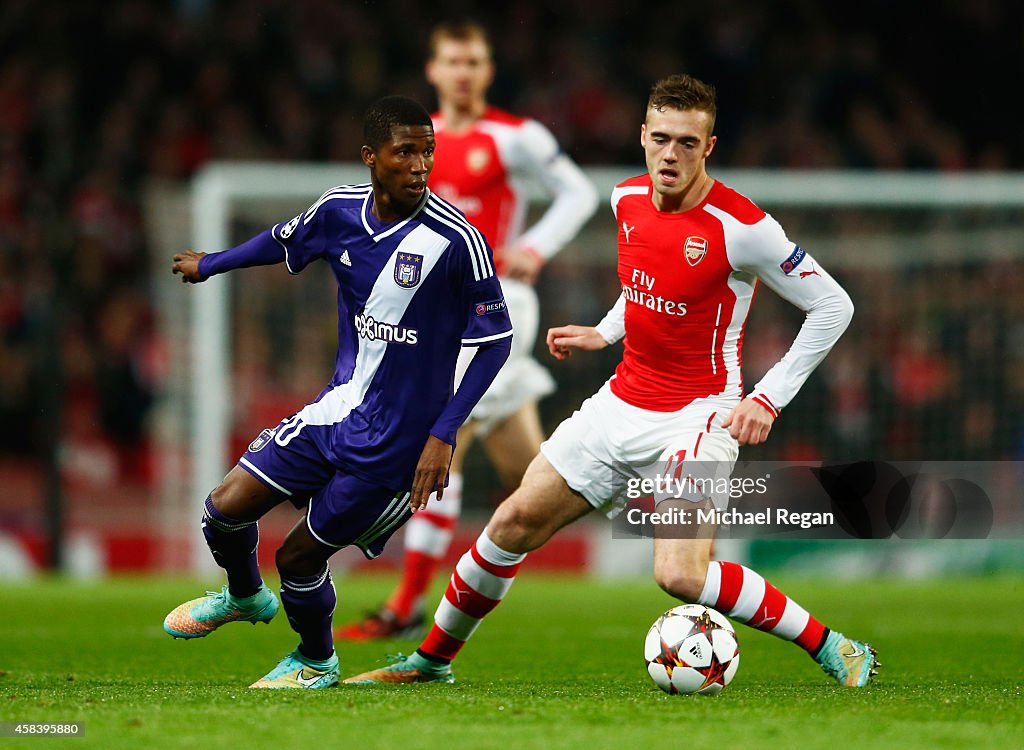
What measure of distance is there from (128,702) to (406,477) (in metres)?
1.15

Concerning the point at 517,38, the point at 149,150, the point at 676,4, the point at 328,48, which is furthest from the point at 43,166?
the point at 676,4

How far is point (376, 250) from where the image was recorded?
16.5ft

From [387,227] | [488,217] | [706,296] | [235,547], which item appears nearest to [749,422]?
[706,296]

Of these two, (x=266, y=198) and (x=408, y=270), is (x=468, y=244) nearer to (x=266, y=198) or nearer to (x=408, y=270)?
(x=408, y=270)

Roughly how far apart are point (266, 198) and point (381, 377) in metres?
7.05

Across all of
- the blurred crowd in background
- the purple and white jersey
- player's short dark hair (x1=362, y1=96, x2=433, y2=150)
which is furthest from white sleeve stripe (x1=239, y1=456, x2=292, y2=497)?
the blurred crowd in background

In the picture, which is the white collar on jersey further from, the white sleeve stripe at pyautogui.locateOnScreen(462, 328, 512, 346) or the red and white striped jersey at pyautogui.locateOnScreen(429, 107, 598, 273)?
the red and white striped jersey at pyautogui.locateOnScreen(429, 107, 598, 273)

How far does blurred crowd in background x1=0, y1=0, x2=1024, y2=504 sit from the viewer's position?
45.2ft

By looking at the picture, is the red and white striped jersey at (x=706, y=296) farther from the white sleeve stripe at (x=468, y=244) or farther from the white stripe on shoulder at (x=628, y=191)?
the white sleeve stripe at (x=468, y=244)

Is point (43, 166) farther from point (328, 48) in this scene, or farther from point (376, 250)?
point (376, 250)

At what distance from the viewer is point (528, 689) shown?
5230 mm

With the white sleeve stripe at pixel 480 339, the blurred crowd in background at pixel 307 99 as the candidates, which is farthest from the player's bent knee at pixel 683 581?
the blurred crowd in background at pixel 307 99

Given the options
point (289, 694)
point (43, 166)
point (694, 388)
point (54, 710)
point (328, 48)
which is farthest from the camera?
point (328, 48)

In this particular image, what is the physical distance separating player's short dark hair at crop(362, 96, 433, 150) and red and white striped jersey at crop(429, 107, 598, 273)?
7.44 feet
